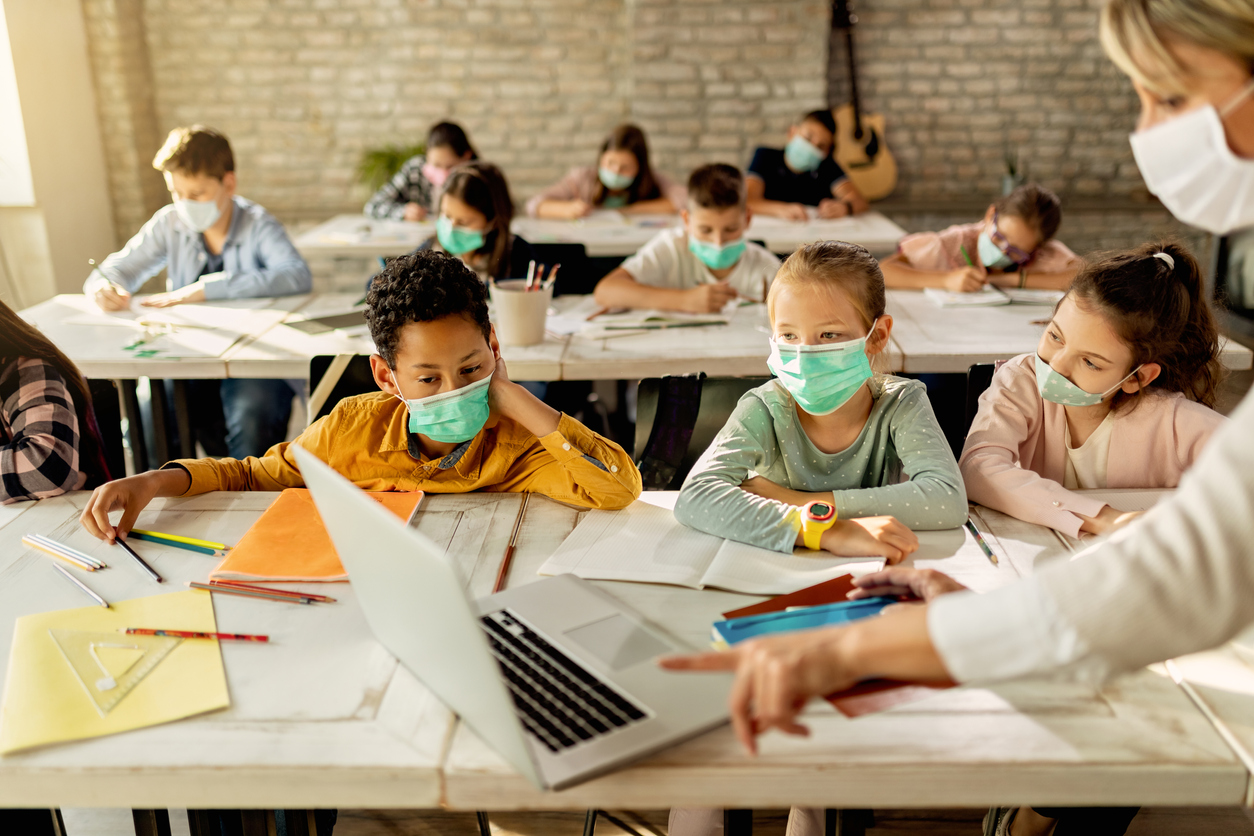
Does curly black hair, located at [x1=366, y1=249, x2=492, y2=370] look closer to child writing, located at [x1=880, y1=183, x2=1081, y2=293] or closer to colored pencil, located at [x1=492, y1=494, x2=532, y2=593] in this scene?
colored pencil, located at [x1=492, y1=494, x2=532, y2=593]

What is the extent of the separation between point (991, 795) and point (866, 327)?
861 mm

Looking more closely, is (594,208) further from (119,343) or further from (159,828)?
(159,828)

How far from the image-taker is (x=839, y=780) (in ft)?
2.92

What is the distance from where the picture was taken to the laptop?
2.65ft

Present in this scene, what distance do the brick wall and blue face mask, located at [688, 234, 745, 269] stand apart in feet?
9.73

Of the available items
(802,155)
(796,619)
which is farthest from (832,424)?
(802,155)

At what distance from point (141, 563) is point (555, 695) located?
0.65 m

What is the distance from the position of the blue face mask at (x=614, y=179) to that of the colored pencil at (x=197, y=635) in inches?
145

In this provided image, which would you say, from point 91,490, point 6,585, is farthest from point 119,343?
point 6,585

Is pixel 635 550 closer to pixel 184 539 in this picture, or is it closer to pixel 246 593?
pixel 246 593

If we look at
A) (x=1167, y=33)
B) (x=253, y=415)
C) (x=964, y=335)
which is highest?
(x=1167, y=33)

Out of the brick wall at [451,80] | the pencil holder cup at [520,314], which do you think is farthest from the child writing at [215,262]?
the brick wall at [451,80]

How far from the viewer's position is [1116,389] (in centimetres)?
163

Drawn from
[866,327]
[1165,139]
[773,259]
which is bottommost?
[773,259]
